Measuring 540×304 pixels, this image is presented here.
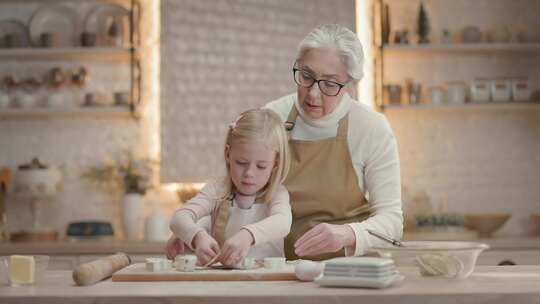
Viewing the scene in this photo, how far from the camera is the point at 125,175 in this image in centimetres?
531

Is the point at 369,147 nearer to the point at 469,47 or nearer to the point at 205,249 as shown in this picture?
the point at 205,249

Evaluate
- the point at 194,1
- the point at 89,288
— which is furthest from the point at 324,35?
the point at 194,1

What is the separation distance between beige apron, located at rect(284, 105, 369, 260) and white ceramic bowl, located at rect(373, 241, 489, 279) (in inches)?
29.6

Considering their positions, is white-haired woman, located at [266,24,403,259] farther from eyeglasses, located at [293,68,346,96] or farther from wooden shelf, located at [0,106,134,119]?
wooden shelf, located at [0,106,134,119]

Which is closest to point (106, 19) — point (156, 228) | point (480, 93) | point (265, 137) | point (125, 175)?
point (125, 175)

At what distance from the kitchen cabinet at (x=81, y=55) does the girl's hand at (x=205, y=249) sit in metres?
2.99

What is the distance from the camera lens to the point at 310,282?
209 centimetres

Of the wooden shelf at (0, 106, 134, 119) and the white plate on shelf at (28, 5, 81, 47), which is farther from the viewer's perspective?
the white plate on shelf at (28, 5, 81, 47)

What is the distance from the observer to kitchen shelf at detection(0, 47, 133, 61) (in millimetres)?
5250

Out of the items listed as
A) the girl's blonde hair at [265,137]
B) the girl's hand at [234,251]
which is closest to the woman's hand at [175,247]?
the girl's blonde hair at [265,137]

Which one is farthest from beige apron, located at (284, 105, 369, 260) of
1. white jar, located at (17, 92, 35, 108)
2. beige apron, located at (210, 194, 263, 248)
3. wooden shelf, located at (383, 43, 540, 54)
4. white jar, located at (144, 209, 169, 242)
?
A: white jar, located at (17, 92, 35, 108)

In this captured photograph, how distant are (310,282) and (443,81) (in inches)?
143

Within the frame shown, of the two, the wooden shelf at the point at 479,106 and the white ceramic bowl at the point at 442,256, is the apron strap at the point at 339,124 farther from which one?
the wooden shelf at the point at 479,106

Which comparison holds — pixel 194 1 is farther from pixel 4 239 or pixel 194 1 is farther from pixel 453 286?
pixel 453 286
